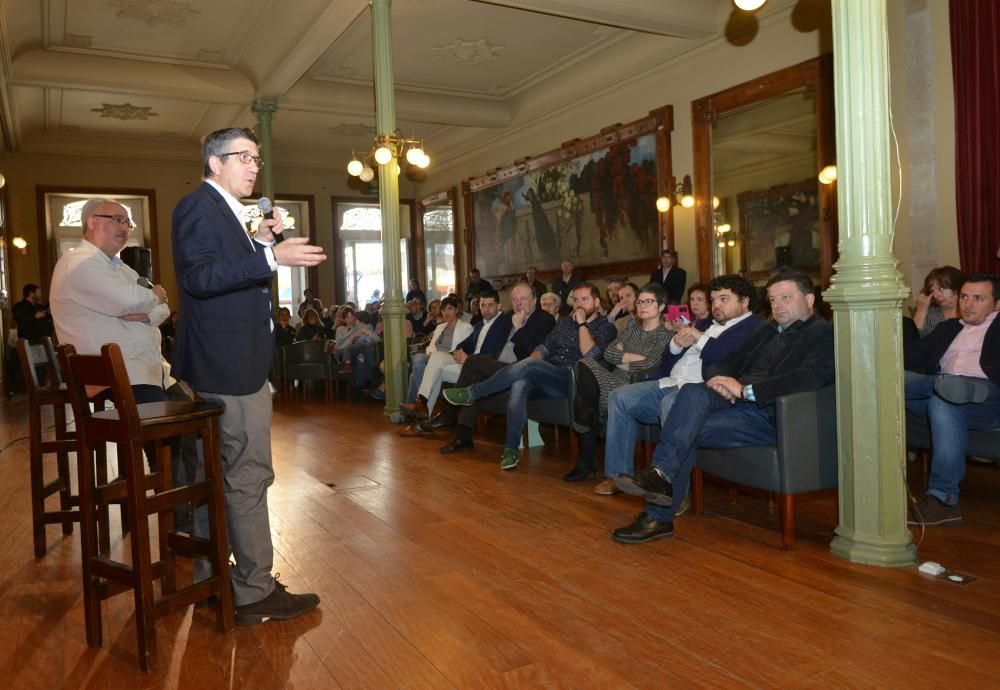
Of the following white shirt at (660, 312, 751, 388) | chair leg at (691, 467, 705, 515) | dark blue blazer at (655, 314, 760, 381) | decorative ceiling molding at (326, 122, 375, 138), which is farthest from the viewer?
decorative ceiling molding at (326, 122, 375, 138)

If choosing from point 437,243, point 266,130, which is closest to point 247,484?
point 266,130

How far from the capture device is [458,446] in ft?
17.5

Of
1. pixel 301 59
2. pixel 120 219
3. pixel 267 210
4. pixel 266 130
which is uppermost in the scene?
pixel 301 59

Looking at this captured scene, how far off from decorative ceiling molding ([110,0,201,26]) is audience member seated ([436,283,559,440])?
5.68 m

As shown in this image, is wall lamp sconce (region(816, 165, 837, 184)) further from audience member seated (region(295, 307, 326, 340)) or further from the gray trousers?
the gray trousers

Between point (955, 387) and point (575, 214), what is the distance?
8.34 m

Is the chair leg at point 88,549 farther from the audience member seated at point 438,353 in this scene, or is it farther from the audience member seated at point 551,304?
the audience member seated at point 438,353

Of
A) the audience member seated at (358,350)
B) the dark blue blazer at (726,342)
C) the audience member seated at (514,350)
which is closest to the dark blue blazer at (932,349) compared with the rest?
the dark blue blazer at (726,342)

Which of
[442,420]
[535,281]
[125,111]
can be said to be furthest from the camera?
[125,111]

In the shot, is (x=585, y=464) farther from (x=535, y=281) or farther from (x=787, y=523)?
(x=535, y=281)

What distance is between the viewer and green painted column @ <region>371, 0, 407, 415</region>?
22.7 ft

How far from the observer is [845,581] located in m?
2.68

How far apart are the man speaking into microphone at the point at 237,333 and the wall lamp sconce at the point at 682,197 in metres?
7.46

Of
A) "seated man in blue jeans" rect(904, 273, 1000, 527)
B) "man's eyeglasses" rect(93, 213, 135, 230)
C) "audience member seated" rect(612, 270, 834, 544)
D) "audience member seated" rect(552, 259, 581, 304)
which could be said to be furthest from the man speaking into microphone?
"audience member seated" rect(552, 259, 581, 304)
